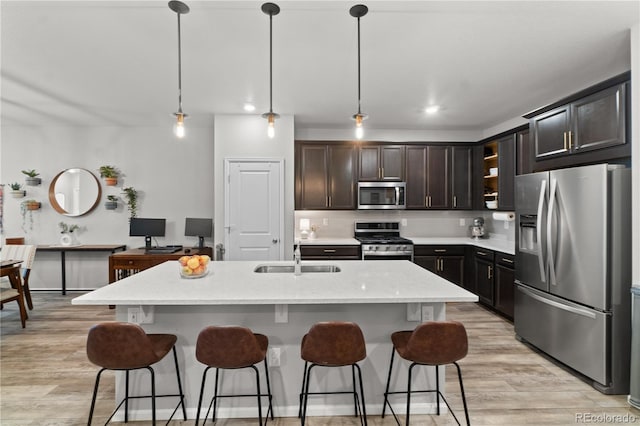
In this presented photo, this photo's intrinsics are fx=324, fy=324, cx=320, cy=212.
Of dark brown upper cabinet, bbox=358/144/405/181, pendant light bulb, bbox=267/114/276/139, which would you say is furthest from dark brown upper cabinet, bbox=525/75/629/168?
pendant light bulb, bbox=267/114/276/139

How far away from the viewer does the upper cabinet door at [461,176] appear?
5.17 meters

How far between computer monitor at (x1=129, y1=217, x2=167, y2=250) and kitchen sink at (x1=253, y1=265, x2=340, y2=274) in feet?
9.57

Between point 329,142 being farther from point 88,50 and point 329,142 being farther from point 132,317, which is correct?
point 132,317

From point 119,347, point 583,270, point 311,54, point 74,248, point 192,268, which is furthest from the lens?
point 74,248

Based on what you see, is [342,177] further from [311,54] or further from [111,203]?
[111,203]

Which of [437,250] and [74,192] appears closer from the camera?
[437,250]

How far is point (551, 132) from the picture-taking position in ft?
10.3

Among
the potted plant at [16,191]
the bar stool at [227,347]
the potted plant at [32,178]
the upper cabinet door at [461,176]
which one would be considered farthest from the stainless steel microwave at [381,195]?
the potted plant at [16,191]

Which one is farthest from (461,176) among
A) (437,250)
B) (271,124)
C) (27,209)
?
(27,209)

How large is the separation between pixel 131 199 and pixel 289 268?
3.73 metres

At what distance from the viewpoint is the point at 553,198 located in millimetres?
2848

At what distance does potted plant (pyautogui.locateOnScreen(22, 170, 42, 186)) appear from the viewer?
5.12 m

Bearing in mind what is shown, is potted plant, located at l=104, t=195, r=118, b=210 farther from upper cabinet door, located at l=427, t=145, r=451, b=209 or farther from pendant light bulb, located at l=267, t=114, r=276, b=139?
upper cabinet door, located at l=427, t=145, r=451, b=209

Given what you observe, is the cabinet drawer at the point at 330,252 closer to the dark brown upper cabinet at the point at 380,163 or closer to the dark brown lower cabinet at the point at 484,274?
the dark brown upper cabinet at the point at 380,163
